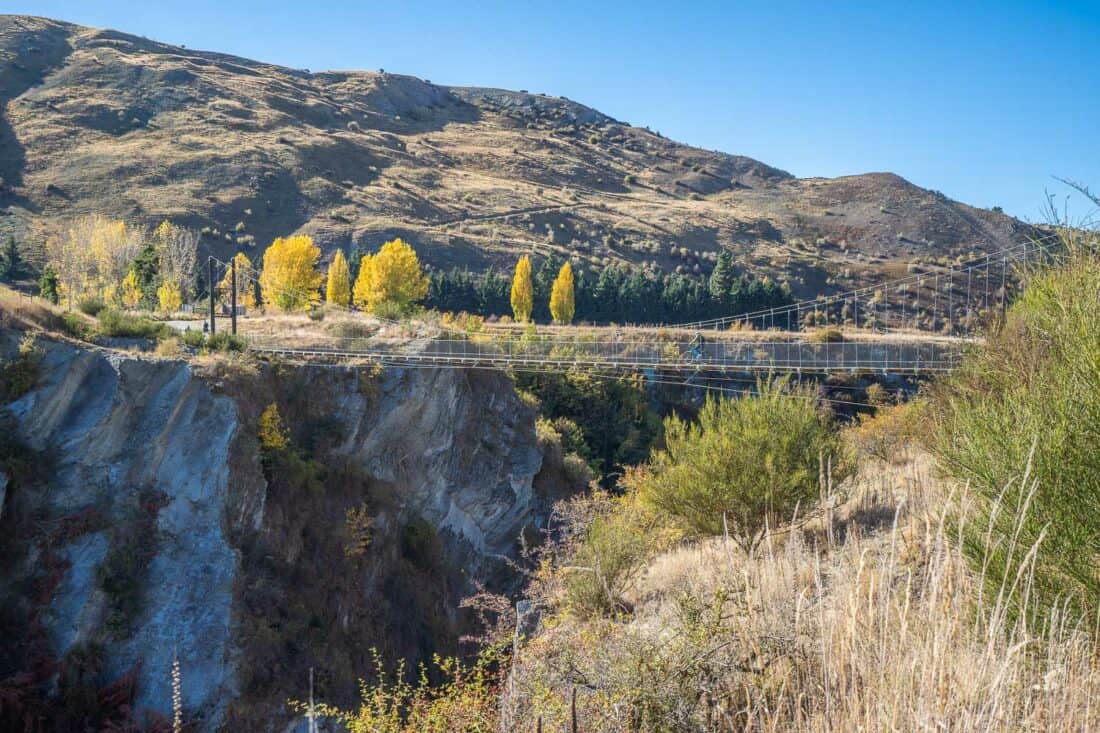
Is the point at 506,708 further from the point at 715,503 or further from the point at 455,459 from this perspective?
the point at 455,459

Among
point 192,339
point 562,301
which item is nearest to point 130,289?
point 192,339

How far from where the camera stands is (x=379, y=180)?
78.6m

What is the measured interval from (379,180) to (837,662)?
79781 millimetres

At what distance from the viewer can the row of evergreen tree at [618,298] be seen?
162 feet

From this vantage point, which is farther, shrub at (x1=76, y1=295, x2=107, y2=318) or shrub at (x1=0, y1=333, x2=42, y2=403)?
shrub at (x1=76, y1=295, x2=107, y2=318)

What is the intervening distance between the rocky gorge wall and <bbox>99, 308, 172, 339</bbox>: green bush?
6.92ft

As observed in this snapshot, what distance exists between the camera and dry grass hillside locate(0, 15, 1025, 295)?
60344mm

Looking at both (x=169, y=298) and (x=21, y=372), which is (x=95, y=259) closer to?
(x=169, y=298)

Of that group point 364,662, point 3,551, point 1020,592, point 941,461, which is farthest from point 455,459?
point 1020,592

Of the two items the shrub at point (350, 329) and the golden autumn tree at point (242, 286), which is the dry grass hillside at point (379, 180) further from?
the shrub at point (350, 329)

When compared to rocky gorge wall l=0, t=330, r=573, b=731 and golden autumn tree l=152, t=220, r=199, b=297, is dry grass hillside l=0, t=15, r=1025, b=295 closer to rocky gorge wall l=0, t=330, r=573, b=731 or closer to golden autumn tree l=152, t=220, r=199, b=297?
golden autumn tree l=152, t=220, r=199, b=297

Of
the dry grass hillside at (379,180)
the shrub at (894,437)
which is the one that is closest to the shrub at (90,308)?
the shrub at (894,437)

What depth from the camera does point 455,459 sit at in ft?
81.0

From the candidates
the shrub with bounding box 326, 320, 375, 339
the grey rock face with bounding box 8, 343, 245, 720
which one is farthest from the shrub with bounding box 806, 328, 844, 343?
the grey rock face with bounding box 8, 343, 245, 720
